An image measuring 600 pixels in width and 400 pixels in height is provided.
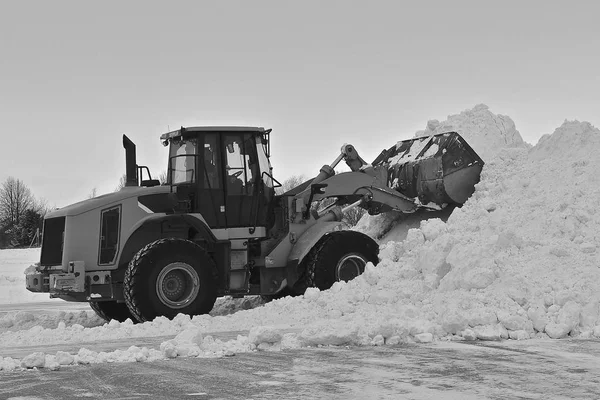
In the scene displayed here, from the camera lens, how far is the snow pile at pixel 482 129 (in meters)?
16.3

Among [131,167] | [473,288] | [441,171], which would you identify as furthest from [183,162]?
[473,288]

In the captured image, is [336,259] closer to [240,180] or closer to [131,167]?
[240,180]

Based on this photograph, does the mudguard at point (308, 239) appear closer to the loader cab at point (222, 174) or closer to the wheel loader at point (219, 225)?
the wheel loader at point (219, 225)

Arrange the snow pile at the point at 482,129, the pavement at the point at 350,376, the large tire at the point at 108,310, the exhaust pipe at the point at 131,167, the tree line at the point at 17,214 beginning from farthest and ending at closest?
the tree line at the point at 17,214, the snow pile at the point at 482,129, the large tire at the point at 108,310, the exhaust pipe at the point at 131,167, the pavement at the point at 350,376

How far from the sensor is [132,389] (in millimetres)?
7492

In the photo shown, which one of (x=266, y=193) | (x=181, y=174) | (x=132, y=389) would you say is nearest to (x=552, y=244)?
(x=266, y=193)

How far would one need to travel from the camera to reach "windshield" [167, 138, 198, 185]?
13906 mm

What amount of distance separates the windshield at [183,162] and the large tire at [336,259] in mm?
2239

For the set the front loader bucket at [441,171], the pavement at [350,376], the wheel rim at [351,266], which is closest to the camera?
the pavement at [350,376]

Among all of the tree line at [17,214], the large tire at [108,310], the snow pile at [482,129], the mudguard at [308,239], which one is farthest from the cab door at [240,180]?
the tree line at [17,214]

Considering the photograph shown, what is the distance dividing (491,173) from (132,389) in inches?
354

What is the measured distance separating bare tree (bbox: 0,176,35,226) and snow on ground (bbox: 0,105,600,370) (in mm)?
62853

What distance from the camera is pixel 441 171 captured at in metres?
15.2

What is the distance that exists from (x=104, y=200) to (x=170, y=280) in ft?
5.21
